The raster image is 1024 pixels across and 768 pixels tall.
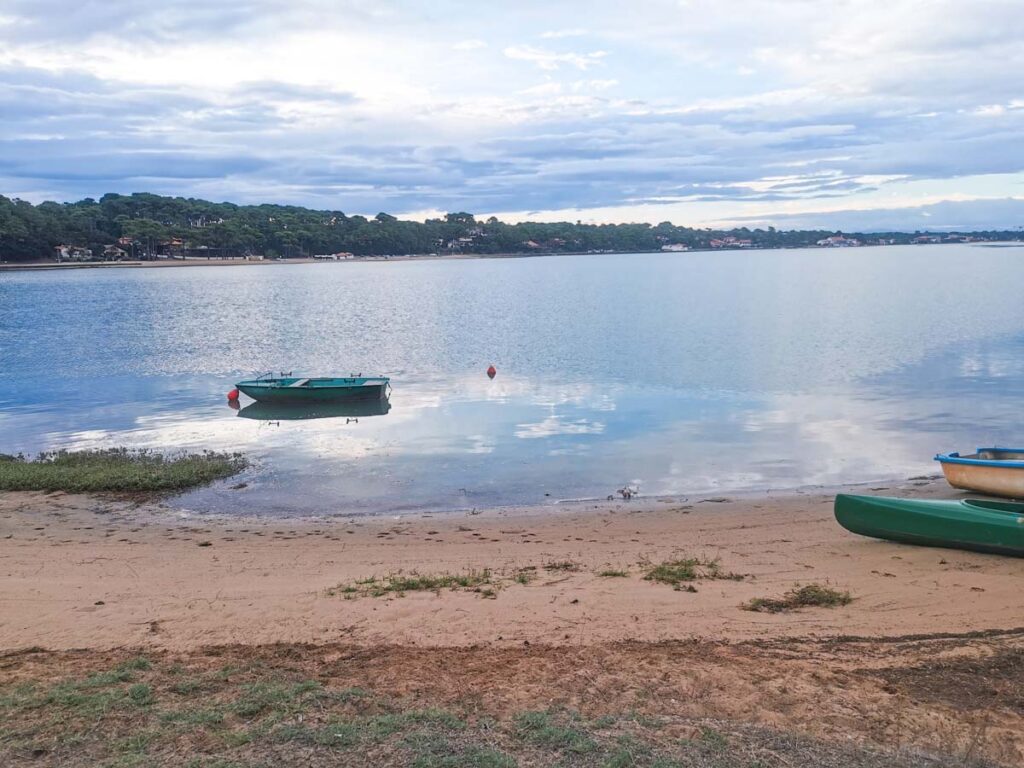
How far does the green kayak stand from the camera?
11.3m

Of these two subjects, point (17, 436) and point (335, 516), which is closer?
point (335, 516)

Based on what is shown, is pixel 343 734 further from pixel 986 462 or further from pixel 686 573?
pixel 986 462

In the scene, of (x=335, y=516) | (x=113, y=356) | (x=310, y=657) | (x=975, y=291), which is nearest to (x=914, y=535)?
(x=310, y=657)

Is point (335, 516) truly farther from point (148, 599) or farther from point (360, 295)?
point (360, 295)

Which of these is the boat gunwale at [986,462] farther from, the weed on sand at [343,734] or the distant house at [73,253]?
the distant house at [73,253]

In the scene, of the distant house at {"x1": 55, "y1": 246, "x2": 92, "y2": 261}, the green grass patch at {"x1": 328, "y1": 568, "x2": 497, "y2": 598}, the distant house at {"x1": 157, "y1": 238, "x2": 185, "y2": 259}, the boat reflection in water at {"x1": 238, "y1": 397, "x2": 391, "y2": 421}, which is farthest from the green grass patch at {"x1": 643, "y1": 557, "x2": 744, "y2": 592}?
the distant house at {"x1": 157, "y1": 238, "x2": 185, "y2": 259}

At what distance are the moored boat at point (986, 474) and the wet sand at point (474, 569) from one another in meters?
0.66

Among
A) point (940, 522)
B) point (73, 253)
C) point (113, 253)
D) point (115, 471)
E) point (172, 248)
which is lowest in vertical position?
point (115, 471)

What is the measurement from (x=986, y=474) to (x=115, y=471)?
16.9 meters

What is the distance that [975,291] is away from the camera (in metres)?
78.2

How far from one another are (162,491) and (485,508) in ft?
21.4

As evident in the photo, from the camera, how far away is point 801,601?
953 centimetres

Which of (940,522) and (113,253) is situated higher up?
(113,253)

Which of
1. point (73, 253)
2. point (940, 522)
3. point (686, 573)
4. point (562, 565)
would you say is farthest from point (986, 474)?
point (73, 253)
